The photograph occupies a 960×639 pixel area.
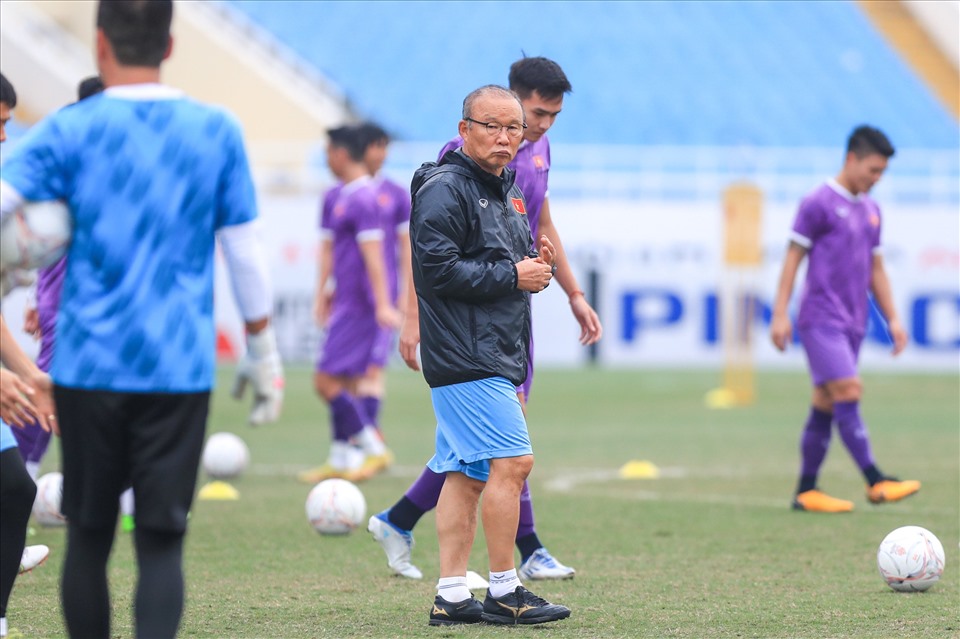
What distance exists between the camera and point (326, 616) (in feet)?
18.2

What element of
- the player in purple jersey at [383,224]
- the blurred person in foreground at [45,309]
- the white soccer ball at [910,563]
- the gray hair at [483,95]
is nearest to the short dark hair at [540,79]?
the gray hair at [483,95]

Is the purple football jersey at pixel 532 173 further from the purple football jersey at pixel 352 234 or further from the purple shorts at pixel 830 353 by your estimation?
the purple football jersey at pixel 352 234

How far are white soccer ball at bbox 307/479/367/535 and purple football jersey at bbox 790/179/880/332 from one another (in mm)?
3106

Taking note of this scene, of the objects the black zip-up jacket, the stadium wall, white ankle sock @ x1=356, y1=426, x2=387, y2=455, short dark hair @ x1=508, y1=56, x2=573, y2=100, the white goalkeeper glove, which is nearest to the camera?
the white goalkeeper glove

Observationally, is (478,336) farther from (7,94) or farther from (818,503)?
(818,503)

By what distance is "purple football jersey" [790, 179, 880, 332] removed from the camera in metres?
9.02

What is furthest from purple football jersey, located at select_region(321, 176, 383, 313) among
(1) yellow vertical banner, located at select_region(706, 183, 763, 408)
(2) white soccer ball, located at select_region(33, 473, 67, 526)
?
(1) yellow vertical banner, located at select_region(706, 183, 763, 408)

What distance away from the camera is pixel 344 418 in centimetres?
1080

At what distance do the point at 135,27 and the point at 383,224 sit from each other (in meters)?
7.63

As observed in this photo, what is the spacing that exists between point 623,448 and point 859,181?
15.1ft

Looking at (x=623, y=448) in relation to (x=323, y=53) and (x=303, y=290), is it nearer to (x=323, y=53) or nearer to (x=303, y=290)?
(x=303, y=290)

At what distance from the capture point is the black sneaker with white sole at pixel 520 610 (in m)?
5.38

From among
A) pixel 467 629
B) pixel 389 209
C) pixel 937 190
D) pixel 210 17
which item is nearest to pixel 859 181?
pixel 389 209

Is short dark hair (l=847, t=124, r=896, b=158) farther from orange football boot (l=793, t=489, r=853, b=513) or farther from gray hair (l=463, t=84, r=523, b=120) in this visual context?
gray hair (l=463, t=84, r=523, b=120)
